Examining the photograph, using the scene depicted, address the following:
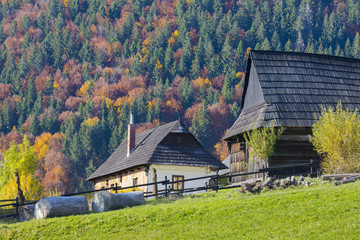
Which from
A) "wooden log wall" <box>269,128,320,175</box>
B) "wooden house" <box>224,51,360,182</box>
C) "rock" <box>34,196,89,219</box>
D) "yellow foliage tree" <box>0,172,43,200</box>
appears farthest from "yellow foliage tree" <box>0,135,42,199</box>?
"wooden log wall" <box>269,128,320,175</box>

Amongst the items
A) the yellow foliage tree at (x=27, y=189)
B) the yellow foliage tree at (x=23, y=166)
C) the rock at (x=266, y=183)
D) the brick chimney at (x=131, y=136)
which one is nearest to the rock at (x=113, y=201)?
the rock at (x=266, y=183)

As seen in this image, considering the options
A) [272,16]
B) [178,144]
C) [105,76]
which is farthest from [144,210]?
[272,16]

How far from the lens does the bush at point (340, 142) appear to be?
30203 millimetres

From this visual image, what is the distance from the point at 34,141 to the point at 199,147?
101744 mm

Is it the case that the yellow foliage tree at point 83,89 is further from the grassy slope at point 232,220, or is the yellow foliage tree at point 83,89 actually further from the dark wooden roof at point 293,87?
the grassy slope at point 232,220

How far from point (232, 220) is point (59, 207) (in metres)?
7.94

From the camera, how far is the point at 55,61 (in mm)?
183000

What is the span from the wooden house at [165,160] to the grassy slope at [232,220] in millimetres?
17026

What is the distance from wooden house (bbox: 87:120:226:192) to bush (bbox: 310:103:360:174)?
14.4m

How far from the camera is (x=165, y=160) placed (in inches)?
1758

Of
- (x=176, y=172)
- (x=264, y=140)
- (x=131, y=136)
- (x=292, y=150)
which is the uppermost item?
(x=131, y=136)

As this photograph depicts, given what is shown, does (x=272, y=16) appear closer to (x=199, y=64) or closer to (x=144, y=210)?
(x=199, y=64)

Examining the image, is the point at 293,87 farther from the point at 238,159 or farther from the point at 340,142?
the point at 340,142

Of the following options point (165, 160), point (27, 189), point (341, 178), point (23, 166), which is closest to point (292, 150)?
point (341, 178)
